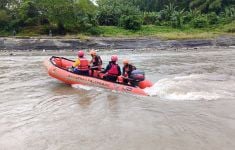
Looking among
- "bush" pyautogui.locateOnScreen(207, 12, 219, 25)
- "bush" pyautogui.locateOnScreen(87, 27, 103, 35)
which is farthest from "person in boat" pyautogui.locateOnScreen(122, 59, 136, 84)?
"bush" pyautogui.locateOnScreen(207, 12, 219, 25)

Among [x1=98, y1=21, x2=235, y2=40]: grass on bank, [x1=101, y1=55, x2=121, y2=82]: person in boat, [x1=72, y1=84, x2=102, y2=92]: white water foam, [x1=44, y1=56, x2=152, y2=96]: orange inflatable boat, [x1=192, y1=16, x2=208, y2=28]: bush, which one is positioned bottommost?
[x1=72, y1=84, x2=102, y2=92]: white water foam

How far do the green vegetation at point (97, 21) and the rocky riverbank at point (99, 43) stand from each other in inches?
72.5

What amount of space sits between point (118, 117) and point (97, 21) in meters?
38.3

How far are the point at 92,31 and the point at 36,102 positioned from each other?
3198cm

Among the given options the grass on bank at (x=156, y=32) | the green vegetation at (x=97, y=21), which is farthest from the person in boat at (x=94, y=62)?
the green vegetation at (x=97, y=21)

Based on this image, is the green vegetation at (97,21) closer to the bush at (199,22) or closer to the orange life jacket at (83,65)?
the bush at (199,22)

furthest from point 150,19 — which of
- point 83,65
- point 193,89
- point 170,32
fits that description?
point 193,89

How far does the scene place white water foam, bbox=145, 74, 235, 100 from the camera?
12.5 meters

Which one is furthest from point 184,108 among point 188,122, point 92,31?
Result: point 92,31

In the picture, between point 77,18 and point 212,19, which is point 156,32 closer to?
point 77,18

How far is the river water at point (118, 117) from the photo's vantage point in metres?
8.32

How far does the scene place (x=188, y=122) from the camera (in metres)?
9.66

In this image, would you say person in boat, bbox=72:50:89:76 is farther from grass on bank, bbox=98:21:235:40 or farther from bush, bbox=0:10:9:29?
bush, bbox=0:10:9:29

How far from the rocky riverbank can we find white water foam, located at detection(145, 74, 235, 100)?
23.8 metres
